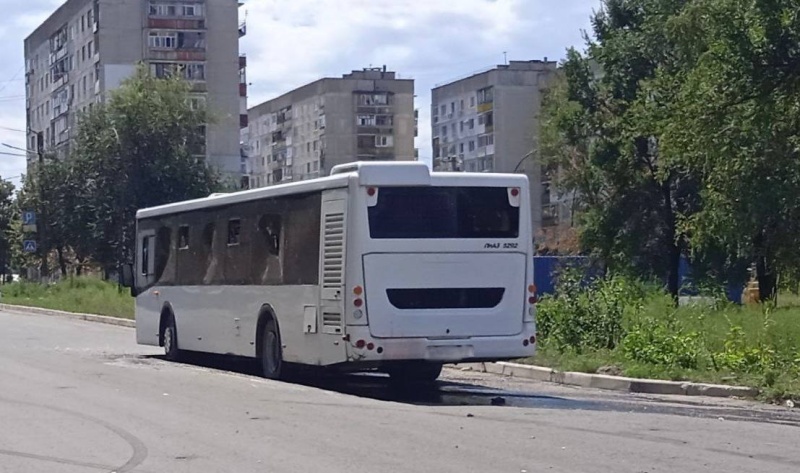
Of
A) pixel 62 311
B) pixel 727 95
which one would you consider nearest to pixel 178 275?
pixel 727 95

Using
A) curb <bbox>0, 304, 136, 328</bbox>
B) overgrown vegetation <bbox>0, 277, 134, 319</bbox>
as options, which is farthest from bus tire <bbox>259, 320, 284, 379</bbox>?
overgrown vegetation <bbox>0, 277, 134, 319</bbox>

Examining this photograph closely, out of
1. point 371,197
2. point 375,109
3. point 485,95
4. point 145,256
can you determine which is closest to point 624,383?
point 371,197

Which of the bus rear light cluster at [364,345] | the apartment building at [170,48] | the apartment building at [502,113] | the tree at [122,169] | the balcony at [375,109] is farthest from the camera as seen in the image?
the balcony at [375,109]

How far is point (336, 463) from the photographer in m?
10.1

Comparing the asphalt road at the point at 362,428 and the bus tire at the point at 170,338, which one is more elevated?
the bus tire at the point at 170,338

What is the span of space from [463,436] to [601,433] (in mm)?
1307

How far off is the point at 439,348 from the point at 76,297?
3447 cm

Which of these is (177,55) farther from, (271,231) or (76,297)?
(271,231)

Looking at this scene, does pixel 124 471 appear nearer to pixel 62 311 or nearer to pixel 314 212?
pixel 314 212

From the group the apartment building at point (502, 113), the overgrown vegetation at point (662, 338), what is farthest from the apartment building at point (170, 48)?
the overgrown vegetation at point (662, 338)

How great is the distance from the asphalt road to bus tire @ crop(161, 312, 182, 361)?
337 centimetres

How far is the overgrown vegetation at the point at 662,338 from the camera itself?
664 inches

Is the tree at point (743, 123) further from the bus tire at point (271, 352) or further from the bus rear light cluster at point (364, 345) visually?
the bus rear light cluster at point (364, 345)

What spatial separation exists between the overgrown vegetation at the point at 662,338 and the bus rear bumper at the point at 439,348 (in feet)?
6.92
